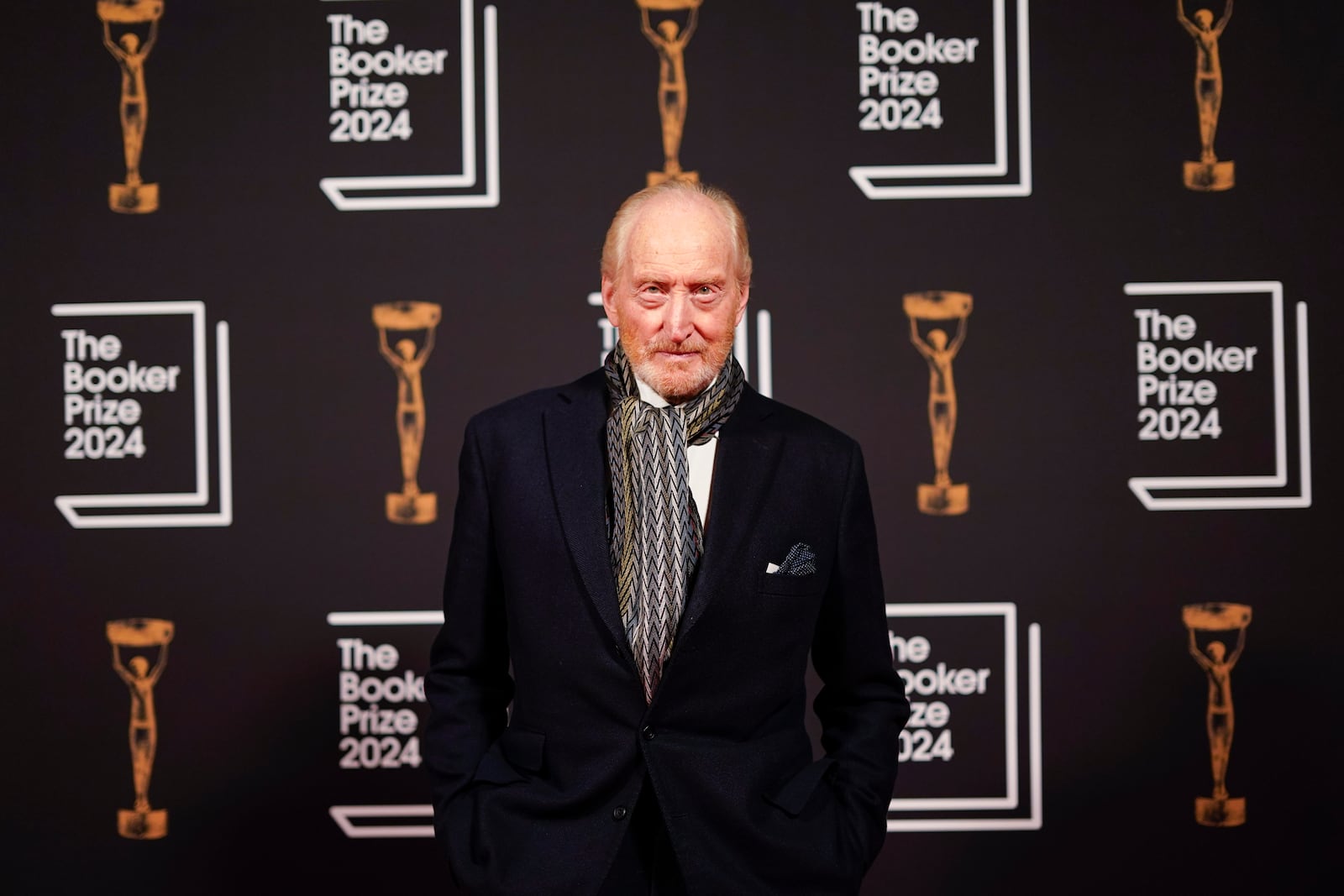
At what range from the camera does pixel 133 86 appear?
303cm

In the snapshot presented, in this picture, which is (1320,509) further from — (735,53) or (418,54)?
(418,54)

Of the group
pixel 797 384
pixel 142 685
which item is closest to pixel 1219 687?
Answer: pixel 797 384

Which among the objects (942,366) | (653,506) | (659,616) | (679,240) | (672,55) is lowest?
(659,616)

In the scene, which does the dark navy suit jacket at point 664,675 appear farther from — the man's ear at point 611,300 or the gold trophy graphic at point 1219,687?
the gold trophy graphic at point 1219,687

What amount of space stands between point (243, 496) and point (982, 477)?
5.83 ft

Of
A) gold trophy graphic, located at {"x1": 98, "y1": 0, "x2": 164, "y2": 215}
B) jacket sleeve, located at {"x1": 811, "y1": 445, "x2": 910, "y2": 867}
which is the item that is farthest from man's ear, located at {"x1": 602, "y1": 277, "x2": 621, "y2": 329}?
gold trophy graphic, located at {"x1": 98, "y1": 0, "x2": 164, "y2": 215}

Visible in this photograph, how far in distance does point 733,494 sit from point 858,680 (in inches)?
15.4

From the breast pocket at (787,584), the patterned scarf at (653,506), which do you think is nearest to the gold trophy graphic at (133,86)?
the patterned scarf at (653,506)

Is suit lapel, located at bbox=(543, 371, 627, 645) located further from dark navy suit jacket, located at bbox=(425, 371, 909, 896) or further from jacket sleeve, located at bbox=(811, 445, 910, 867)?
jacket sleeve, located at bbox=(811, 445, 910, 867)

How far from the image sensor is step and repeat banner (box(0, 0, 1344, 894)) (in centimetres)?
299

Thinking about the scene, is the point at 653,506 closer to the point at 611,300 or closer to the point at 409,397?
the point at 611,300

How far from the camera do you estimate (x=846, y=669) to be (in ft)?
6.41

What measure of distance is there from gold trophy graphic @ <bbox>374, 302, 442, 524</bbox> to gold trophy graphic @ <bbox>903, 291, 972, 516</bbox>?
115cm

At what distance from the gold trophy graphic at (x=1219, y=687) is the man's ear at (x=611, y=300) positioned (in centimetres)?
181
